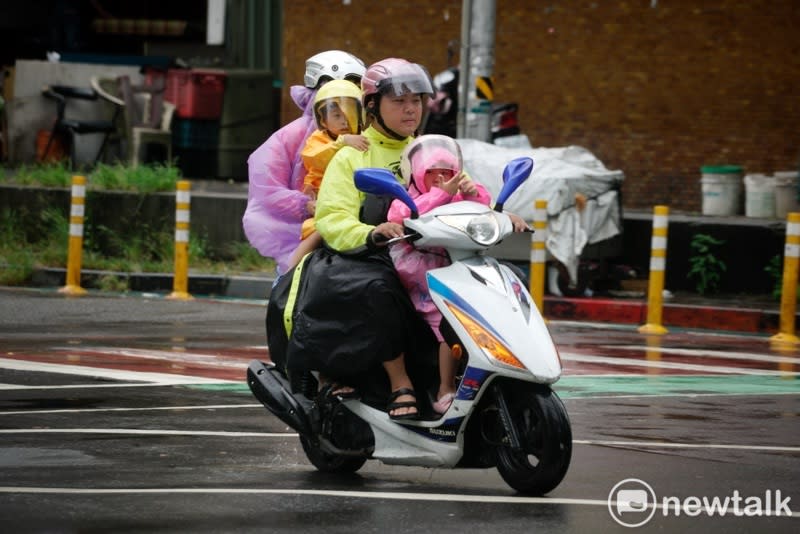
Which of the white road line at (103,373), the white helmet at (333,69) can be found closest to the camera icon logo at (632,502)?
the white helmet at (333,69)

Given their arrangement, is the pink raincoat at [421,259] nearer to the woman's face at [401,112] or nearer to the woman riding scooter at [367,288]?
the woman riding scooter at [367,288]

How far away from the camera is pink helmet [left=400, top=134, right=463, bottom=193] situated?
7.30m

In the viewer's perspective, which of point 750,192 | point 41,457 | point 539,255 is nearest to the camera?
point 41,457

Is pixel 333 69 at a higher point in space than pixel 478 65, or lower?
lower

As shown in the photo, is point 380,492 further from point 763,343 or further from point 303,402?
point 763,343

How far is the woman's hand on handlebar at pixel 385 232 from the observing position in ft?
23.3

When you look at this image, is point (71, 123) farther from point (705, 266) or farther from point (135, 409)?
point (135, 409)

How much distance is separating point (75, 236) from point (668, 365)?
6.95m

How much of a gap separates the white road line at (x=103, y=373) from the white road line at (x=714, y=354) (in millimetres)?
4004

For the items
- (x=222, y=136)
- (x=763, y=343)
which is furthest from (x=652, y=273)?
(x=222, y=136)

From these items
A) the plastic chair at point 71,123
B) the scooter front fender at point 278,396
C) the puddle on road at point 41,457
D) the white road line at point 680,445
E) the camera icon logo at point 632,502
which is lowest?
the puddle on road at point 41,457

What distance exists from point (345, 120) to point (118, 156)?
1671cm

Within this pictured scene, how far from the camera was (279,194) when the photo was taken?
8859 mm

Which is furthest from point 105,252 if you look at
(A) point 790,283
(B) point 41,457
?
(B) point 41,457
